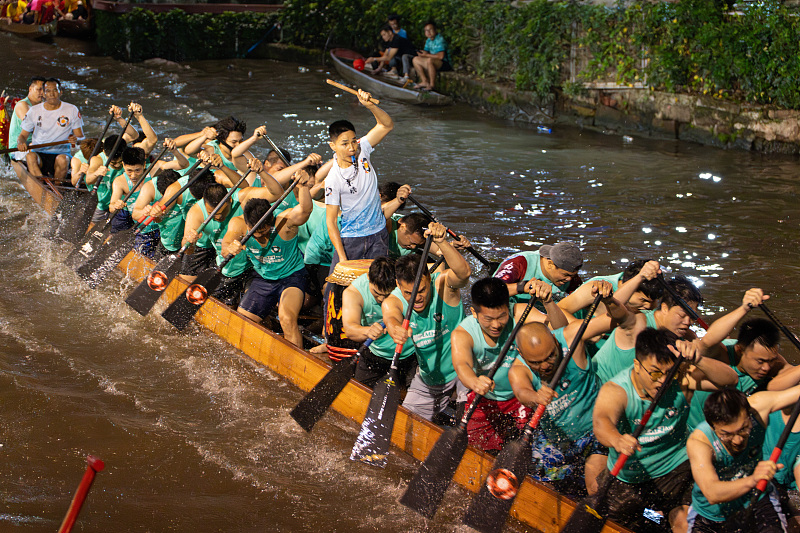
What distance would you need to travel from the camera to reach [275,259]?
6332mm

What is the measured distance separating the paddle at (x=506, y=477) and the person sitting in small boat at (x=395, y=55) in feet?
44.8

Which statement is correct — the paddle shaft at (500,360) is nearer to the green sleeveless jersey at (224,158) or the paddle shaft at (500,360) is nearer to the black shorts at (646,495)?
the black shorts at (646,495)

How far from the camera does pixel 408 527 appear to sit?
4.54 metres

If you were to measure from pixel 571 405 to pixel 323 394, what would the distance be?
6.05 feet

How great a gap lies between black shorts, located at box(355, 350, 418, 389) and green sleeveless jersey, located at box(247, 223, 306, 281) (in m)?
1.41

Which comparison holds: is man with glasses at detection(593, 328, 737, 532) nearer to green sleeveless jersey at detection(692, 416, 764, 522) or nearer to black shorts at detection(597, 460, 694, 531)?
black shorts at detection(597, 460, 694, 531)

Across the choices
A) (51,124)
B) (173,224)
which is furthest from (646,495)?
(51,124)

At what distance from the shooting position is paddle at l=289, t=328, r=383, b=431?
17.0ft

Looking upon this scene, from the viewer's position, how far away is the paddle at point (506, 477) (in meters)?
4.02

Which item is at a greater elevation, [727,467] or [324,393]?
[727,467]

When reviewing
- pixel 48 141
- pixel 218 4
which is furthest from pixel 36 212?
pixel 218 4

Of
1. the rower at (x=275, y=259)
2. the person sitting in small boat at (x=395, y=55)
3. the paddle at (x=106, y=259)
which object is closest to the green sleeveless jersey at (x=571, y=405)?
the rower at (x=275, y=259)

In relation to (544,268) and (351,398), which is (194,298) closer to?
(351,398)

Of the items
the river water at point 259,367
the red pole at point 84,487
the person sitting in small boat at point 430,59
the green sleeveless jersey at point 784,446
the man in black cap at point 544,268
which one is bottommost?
the river water at point 259,367
